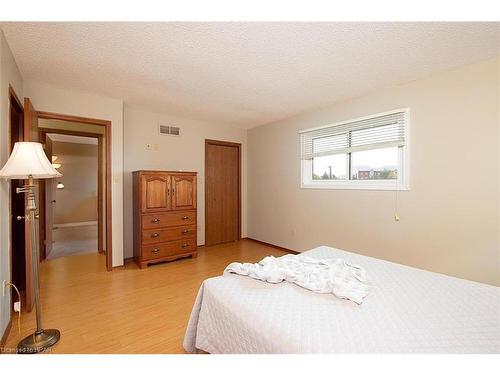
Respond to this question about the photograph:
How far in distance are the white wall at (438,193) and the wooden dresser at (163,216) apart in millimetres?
2039

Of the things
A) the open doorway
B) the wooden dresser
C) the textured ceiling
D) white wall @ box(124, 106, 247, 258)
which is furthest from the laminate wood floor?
the open doorway

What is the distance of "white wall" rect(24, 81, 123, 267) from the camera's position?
2.82 metres

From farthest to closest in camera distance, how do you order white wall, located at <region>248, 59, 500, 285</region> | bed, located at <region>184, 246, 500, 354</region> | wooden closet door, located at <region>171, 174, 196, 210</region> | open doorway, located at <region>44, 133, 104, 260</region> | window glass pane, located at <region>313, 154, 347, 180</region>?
open doorway, located at <region>44, 133, 104, 260</region> < wooden closet door, located at <region>171, 174, 196, 210</region> < window glass pane, located at <region>313, 154, 347, 180</region> < white wall, located at <region>248, 59, 500, 285</region> < bed, located at <region>184, 246, 500, 354</region>

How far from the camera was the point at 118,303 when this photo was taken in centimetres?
236

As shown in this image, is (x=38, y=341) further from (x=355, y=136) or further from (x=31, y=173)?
(x=355, y=136)

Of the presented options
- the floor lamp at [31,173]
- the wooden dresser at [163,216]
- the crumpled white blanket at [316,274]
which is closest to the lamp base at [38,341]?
the floor lamp at [31,173]

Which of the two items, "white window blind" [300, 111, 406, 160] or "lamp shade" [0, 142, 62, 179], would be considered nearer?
"lamp shade" [0, 142, 62, 179]

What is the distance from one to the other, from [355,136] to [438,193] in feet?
3.99

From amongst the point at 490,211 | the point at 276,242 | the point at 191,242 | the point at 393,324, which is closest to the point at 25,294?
the point at 191,242

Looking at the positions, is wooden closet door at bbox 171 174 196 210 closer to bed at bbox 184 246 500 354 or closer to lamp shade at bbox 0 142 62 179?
lamp shade at bbox 0 142 62 179

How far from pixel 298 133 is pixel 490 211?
8.40 feet

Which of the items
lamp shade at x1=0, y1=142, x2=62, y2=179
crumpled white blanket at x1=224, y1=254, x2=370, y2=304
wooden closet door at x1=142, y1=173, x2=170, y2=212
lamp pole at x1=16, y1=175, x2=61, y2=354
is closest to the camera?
crumpled white blanket at x1=224, y1=254, x2=370, y2=304

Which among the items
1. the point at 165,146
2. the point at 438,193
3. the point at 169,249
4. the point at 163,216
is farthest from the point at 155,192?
the point at 438,193

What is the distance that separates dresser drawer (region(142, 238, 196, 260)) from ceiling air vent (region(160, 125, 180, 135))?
6.07 ft
